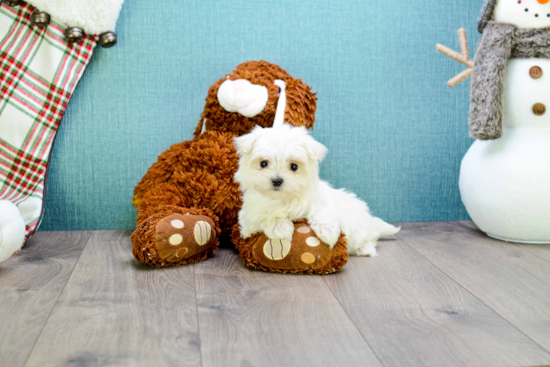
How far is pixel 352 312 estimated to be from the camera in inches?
37.7

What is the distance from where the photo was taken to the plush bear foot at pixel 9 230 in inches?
44.4

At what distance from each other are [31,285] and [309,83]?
101cm

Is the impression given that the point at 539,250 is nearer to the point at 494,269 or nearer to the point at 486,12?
the point at 494,269

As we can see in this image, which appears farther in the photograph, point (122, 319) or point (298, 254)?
point (298, 254)

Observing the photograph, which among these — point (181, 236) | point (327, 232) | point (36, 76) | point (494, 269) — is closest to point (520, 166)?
point (494, 269)

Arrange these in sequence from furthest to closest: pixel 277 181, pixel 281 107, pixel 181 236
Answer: pixel 281 107 → pixel 181 236 → pixel 277 181

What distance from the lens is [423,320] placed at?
A: 36.3 inches

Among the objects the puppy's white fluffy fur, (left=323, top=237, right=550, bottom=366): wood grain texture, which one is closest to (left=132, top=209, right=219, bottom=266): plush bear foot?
the puppy's white fluffy fur

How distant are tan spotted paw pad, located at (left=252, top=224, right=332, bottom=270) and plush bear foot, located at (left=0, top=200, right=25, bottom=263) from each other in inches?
23.1

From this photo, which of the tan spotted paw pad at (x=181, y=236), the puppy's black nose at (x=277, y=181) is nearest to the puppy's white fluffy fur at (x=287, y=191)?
the puppy's black nose at (x=277, y=181)

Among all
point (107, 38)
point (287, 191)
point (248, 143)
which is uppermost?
point (107, 38)

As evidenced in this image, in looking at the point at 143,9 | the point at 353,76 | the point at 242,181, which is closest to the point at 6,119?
the point at 143,9

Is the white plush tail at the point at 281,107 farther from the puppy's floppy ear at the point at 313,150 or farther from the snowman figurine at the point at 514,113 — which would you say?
the snowman figurine at the point at 514,113

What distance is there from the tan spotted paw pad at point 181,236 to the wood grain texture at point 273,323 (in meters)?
0.07
